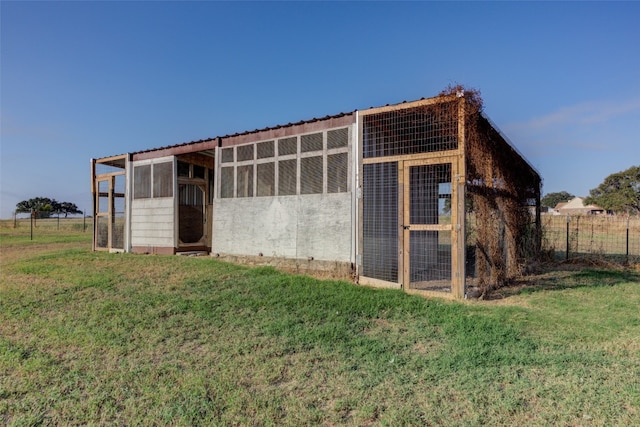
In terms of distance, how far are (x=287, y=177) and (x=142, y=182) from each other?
5768 millimetres

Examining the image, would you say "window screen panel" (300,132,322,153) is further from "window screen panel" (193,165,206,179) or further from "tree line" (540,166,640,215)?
"tree line" (540,166,640,215)

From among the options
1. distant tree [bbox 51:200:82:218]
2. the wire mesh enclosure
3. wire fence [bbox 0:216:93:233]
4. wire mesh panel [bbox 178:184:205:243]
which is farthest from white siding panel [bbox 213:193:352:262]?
distant tree [bbox 51:200:82:218]

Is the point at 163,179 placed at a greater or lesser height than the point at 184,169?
lesser

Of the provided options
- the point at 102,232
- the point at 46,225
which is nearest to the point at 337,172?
the point at 102,232

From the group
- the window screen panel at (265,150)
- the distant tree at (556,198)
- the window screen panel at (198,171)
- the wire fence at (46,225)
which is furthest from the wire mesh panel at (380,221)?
the distant tree at (556,198)

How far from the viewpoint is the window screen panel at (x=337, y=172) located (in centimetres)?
707

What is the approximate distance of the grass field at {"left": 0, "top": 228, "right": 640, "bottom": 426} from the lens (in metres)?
2.70

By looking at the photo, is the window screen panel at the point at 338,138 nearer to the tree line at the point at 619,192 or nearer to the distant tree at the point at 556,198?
the tree line at the point at 619,192

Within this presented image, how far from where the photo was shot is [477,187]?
604 centimetres

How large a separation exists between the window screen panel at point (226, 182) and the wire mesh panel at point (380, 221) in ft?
12.7

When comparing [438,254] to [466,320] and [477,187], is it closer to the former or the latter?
[477,187]

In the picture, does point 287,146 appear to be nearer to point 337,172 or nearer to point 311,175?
point 311,175

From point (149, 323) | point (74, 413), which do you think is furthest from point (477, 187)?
point (74, 413)

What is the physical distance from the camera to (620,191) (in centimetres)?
3781
